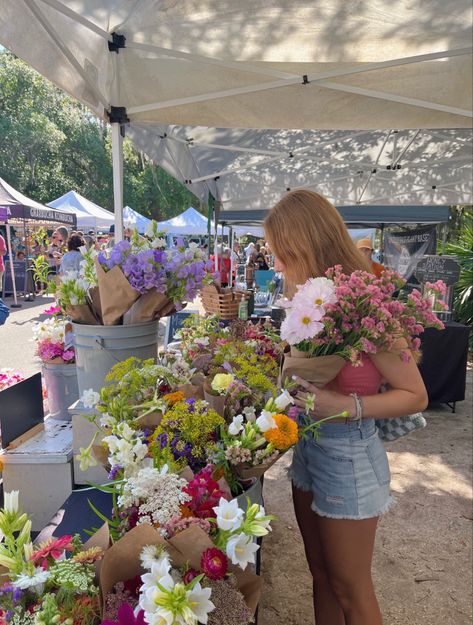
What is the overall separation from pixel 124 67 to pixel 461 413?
471 centimetres

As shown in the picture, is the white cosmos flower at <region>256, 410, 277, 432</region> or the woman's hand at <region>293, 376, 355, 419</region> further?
the woman's hand at <region>293, 376, 355, 419</region>

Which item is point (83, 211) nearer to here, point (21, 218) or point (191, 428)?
point (21, 218)

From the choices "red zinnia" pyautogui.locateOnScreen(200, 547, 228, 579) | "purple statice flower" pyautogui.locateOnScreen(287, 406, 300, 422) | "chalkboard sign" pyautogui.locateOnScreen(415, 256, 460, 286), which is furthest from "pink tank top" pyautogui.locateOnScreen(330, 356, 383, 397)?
"chalkboard sign" pyautogui.locateOnScreen(415, 256, 460, 286)

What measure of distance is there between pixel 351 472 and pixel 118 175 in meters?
2.27

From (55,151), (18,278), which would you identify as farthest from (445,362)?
(55,151)

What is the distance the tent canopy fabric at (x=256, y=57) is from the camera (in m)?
2.36

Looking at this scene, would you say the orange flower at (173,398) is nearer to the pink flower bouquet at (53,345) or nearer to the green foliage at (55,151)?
the pink flower bouquet at (53,345)

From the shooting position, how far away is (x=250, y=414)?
117 cm

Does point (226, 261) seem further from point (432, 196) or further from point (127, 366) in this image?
point (127, 366)

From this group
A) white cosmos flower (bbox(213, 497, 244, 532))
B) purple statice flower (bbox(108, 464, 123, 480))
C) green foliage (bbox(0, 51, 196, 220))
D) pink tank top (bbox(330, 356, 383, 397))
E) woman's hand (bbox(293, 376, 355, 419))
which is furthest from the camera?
green foliage (bbox(0, 51, 196, 220))

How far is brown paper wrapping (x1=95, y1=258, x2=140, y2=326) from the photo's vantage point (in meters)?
1.46

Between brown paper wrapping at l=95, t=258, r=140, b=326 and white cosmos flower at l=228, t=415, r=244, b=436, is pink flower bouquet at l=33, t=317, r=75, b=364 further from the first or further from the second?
white cosmos flower at l=228, t=415, r=244, b=436

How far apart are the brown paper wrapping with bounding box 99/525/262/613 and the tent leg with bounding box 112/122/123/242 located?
225 centimetres

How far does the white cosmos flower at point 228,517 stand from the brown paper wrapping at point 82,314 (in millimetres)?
1000
